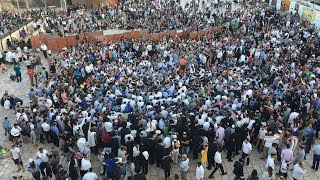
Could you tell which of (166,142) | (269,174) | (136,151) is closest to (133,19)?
(166,142)

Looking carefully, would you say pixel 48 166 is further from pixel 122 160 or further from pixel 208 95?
pixel 208 95

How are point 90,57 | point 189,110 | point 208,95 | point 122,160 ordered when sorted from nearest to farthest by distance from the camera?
point 122,160 < point 189,110 < point 208,95 < point 90,57

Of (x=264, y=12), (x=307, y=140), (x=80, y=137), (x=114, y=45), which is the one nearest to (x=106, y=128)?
(x=80, y=137)

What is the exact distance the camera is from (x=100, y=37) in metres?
23.1

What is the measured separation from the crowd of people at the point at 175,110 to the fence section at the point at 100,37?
259cm

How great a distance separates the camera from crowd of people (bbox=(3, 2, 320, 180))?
10.5 metres

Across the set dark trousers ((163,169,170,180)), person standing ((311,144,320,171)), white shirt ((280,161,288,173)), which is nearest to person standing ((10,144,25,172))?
dark trousers ((163,169,170,180))

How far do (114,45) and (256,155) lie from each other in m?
12.3

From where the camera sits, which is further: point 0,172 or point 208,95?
point 208,95

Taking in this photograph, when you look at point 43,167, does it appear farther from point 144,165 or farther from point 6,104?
point 6,104

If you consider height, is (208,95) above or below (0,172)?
above

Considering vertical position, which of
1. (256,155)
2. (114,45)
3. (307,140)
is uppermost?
(114,45)

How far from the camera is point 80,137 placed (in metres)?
11.1

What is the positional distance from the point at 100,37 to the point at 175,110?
1246 cm
